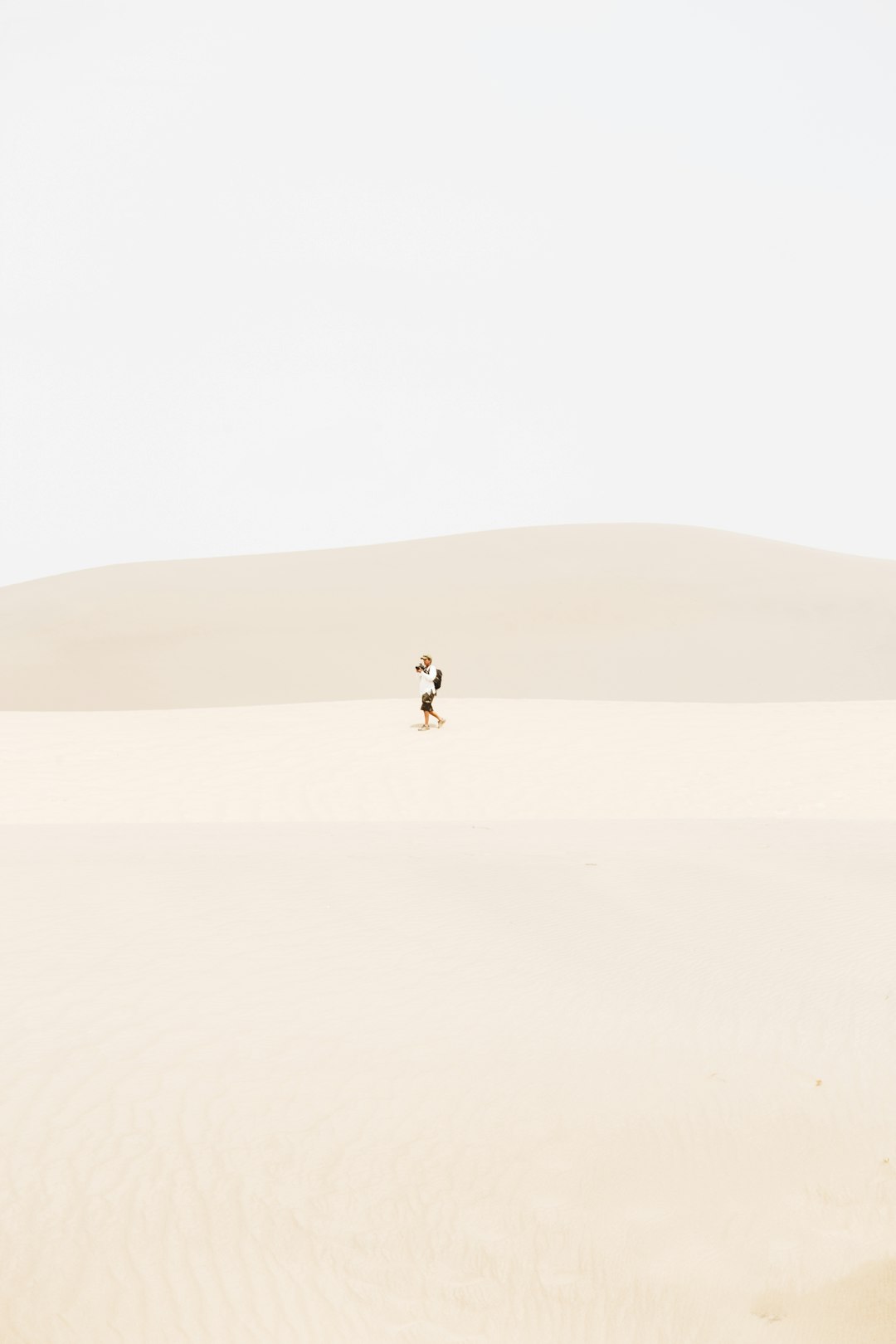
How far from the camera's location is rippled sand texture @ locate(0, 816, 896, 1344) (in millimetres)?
3129

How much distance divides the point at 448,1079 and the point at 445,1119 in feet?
1.13

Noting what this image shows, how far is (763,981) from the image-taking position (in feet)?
19.2

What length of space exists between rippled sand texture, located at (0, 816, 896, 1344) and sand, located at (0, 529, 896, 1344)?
0.01 m

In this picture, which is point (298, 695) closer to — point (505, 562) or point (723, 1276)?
point (505, 562)

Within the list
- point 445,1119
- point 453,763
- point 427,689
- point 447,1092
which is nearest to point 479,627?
point 427,689

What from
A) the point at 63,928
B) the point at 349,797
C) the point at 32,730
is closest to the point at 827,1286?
the point at 63,928

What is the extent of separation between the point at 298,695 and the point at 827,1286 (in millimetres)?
26201

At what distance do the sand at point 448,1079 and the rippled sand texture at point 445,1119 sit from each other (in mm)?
13

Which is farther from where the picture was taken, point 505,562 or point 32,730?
point 505,562

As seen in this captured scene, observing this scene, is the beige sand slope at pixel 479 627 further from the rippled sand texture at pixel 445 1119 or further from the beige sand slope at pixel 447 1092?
the rippled sand texture at pixel 445 1119

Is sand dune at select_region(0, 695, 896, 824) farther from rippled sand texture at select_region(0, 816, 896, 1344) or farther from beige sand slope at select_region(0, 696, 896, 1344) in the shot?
rippled sand texture at select_region(0, 816, 896, 1344)

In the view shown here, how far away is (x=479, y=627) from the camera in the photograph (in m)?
34.0

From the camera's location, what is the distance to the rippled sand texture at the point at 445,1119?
313 centimetres

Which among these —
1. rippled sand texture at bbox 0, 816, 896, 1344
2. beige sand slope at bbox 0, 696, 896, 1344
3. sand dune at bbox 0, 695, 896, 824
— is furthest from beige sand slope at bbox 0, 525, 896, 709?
rippled sand texture at bbox 0, 816, 896, 1344
